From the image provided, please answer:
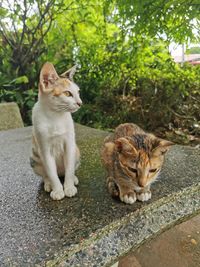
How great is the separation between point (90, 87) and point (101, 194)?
1846 millimetres

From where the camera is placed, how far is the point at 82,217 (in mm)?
645

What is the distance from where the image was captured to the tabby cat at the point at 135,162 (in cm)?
59

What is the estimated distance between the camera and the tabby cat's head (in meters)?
0.59

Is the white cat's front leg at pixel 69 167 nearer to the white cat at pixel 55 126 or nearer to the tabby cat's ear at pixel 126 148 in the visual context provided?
the white cat at pixel 55 126

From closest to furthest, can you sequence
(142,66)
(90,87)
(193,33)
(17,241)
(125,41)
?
(17,241) → (193,33) → (142,66) → (125,41) → (90,87)

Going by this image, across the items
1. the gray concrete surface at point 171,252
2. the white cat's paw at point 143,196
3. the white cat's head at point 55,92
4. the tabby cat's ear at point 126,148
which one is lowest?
the gray concrete surface at point 171,252

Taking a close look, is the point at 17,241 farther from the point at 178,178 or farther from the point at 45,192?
the point at 178,178

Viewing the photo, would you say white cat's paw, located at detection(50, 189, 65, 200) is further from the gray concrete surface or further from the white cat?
the gray concrete surface

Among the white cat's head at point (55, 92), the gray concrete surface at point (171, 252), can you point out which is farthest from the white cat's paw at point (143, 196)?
the gray concrete surface at point (171, 252)

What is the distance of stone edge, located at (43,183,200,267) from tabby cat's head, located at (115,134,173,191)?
10 centimetres

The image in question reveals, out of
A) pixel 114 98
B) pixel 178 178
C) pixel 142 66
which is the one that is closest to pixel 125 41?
pixel 142 66

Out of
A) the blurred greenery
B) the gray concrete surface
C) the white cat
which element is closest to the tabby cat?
the white cat

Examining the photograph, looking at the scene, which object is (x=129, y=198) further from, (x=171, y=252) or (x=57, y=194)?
(x=171, y=252)

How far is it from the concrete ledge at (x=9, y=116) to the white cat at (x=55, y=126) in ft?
5.50
